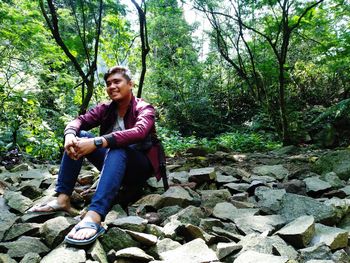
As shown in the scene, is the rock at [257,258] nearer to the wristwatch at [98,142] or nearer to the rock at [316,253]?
the rock at [316,253]

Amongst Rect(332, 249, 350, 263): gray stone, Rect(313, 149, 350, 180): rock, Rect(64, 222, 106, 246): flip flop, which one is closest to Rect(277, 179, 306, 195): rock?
Rect(313, 149, 350, 180): rock

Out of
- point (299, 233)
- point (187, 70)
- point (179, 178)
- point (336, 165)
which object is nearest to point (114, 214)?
point (299, 233)

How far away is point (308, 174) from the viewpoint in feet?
13.9

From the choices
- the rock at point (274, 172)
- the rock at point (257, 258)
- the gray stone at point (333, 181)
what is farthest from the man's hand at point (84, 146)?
the rock at point (274, 172)

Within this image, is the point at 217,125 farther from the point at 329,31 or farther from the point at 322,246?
the point at 322,246

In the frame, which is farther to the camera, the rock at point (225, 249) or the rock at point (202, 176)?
the rock at point (202, 176)

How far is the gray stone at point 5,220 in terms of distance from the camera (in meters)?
2.43

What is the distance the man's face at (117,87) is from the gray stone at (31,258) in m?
1.45

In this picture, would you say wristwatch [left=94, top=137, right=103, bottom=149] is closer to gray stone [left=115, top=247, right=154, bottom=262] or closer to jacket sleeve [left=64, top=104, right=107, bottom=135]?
jacket sleeve [left=64, top=104, right=107, bottom=135]

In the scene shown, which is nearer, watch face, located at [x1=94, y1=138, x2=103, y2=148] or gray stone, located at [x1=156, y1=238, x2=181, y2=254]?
gray stone, located at [x1=156, y1=238, x2=181, y2=254]

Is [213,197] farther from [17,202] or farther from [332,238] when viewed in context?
[17,202]

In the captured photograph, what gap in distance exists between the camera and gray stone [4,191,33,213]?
9.70 feet

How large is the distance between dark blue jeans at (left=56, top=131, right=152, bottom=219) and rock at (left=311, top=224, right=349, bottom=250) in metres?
1.41

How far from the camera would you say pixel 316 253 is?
211 cm
